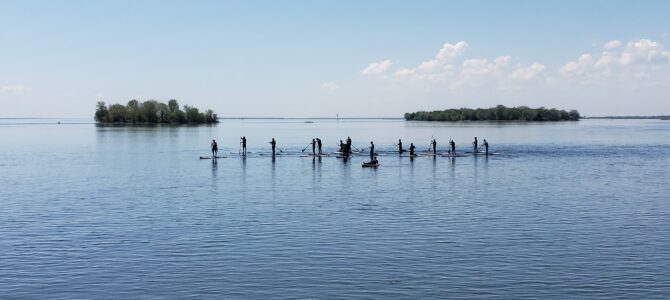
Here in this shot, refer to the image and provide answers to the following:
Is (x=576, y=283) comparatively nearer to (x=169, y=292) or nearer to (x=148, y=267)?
(x=169, y=292)

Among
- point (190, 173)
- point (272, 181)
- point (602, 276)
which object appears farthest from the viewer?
point (190, 173)

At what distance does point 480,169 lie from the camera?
63.8m

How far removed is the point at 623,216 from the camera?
34.2 m

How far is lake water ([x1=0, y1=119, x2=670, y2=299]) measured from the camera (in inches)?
830

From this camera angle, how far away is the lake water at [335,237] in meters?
21.1

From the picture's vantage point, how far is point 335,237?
2852cm

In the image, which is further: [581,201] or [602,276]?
[581,201]

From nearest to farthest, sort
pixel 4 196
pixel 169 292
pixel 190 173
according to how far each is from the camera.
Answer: pixel 169 292
pixel 4 196
pixel 190 173

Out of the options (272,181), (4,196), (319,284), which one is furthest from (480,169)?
(319,284)

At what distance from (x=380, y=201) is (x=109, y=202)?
639 inches

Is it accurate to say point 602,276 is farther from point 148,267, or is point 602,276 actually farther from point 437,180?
point 437,180

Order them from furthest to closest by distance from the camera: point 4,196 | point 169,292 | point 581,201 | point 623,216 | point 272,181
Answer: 1. point 272,181
2. point 4,196
3. point 581,201
4. point 623,216
5. point 169,292

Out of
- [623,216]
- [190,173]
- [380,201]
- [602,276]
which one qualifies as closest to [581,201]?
Result: [623,216]

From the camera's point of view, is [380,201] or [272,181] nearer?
[380,201]
